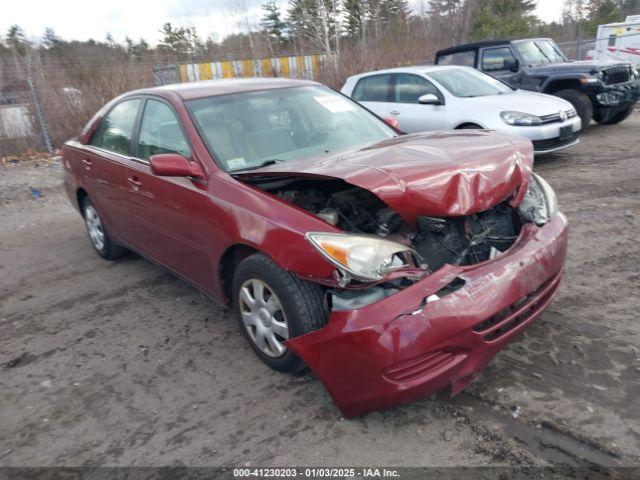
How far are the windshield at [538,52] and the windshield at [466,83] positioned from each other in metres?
2.12

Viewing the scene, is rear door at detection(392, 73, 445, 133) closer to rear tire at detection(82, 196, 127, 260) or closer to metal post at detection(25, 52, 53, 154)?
rear tire at detection(82, 196, 127, 260)

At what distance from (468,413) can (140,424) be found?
1.73 meters

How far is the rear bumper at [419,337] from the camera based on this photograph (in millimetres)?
2268

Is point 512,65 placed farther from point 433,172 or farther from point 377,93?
point 433,172

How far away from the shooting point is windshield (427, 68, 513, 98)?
8.02m

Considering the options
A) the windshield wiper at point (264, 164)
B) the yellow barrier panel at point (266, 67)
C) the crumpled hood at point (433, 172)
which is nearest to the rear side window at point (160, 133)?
the windshield wiper at point (264, 164)

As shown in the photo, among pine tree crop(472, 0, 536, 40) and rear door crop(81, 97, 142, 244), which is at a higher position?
pine tree crop(472, 0, 536, 40)

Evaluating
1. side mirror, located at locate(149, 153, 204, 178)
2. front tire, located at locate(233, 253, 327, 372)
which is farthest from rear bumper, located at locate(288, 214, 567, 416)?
side mirror, located at locate(149, 153, 204, 178)

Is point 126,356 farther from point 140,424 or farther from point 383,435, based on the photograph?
point 383,435

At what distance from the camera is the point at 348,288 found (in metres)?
2.42

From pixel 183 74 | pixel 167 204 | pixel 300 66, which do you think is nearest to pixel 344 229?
pixel 167 204

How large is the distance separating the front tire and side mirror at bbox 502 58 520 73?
8.95m

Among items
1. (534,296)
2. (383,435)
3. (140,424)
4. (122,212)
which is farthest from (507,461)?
(122,212)

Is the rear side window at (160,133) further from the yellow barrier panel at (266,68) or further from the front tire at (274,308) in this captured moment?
the yellow barrier panel at (266,68)
